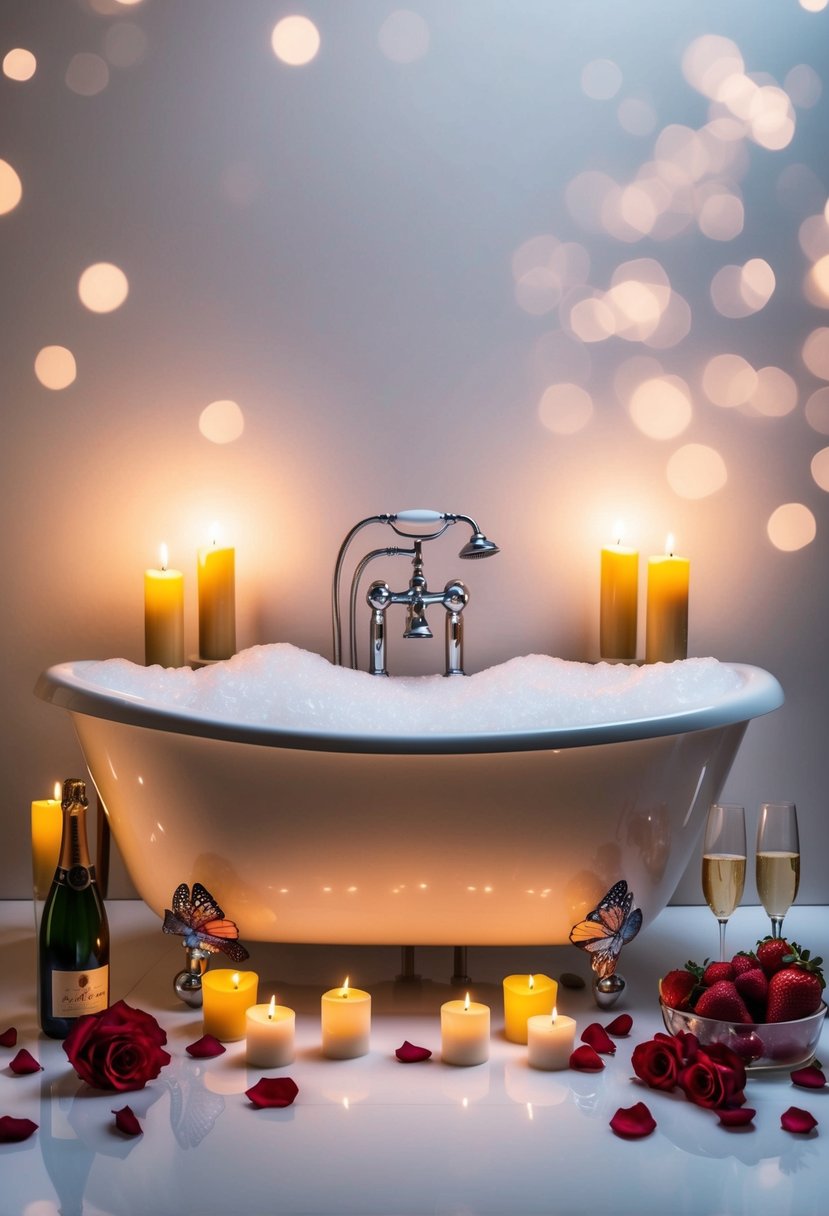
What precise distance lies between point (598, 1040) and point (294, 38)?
6.92 feet

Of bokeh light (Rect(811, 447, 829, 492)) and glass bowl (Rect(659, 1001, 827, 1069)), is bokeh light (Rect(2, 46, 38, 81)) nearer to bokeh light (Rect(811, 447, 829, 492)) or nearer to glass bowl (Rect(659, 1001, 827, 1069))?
bokeh light (Rect(811, 447, 829, 492))

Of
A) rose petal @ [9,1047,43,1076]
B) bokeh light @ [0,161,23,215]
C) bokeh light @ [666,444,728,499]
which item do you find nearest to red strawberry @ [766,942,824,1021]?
rose petal @ [9,1047,43,1076]

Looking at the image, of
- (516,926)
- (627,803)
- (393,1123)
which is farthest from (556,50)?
(393,1123)

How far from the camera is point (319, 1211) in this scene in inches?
55.9

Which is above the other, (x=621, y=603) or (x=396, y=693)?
(x=621, y=603)

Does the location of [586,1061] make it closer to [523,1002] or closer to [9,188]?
[523,1002]

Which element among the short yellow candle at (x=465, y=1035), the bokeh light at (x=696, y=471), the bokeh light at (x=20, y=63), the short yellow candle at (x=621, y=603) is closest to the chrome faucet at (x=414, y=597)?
the short yellow candle at (x=621, y=603)

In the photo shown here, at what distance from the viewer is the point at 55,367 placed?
2645 mm

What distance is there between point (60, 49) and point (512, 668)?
1648mm

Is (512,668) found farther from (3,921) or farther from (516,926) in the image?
(3,921)

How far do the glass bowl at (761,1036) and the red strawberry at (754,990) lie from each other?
2 centimetres

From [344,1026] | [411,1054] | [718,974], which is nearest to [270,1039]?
[344,1026]

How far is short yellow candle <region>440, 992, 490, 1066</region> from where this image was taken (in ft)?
5.96

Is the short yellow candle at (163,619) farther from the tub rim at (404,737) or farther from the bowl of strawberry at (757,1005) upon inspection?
the bowl of strawberry at (757,1005)
